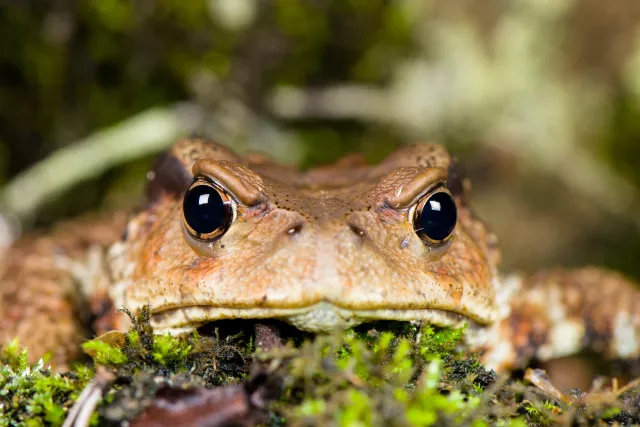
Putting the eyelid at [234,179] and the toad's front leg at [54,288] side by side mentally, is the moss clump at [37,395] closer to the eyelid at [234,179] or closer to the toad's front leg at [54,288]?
the eyelid at [234,179]

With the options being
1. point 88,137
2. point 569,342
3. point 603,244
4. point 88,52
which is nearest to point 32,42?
point 88,52

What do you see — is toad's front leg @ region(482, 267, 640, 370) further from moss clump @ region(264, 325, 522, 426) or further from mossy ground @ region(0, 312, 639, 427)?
moss clump @ region(264, 325, 522, 426)

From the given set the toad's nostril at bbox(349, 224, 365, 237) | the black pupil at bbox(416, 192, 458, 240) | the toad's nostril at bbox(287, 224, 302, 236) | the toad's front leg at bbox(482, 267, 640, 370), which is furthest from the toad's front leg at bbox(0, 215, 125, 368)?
the toad's front leg at bbox(482, 267, 640, 370)

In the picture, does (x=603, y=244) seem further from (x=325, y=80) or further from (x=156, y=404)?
(x=156, y=404)

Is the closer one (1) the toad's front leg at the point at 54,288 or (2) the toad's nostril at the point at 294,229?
(2) the toad's nostril at the point at 294,229

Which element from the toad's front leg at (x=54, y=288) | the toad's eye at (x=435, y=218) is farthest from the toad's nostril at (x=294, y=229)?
the toad's front leg at (x=54, y=288)
